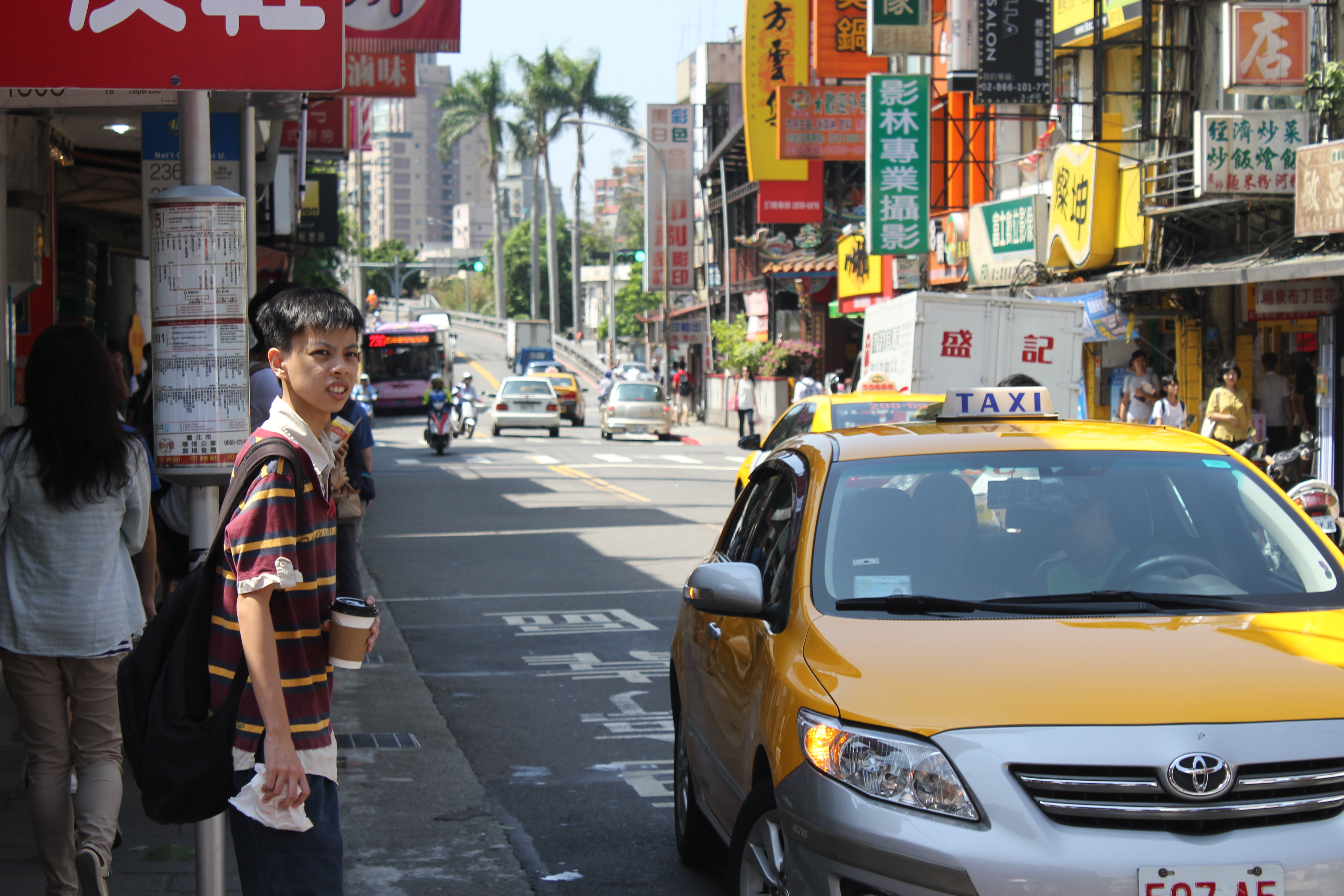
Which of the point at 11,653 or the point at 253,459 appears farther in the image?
the point at 11,653

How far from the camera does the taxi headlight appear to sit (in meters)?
3.23

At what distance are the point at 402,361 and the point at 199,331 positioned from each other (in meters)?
45.4

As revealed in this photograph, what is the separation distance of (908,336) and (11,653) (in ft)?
47.1

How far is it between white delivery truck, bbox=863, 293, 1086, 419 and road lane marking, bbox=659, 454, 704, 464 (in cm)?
1098

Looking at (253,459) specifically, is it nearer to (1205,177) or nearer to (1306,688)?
(1306,688)

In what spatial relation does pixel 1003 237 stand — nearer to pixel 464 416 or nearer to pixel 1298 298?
pixel 1298 298

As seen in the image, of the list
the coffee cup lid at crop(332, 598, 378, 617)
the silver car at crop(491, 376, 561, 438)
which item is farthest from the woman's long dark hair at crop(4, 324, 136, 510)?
the silver car at crop(491, 376, 561, 438)

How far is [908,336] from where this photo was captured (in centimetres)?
1773

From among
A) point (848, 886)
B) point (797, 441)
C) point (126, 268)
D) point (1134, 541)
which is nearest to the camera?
point (848, 886)

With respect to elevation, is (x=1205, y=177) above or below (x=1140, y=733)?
above

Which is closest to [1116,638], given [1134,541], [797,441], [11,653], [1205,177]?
[1134,541]

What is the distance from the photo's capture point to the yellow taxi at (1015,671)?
10.4 feet

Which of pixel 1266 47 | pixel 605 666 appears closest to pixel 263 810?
pixel 605 666

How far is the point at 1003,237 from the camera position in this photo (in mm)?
25047
